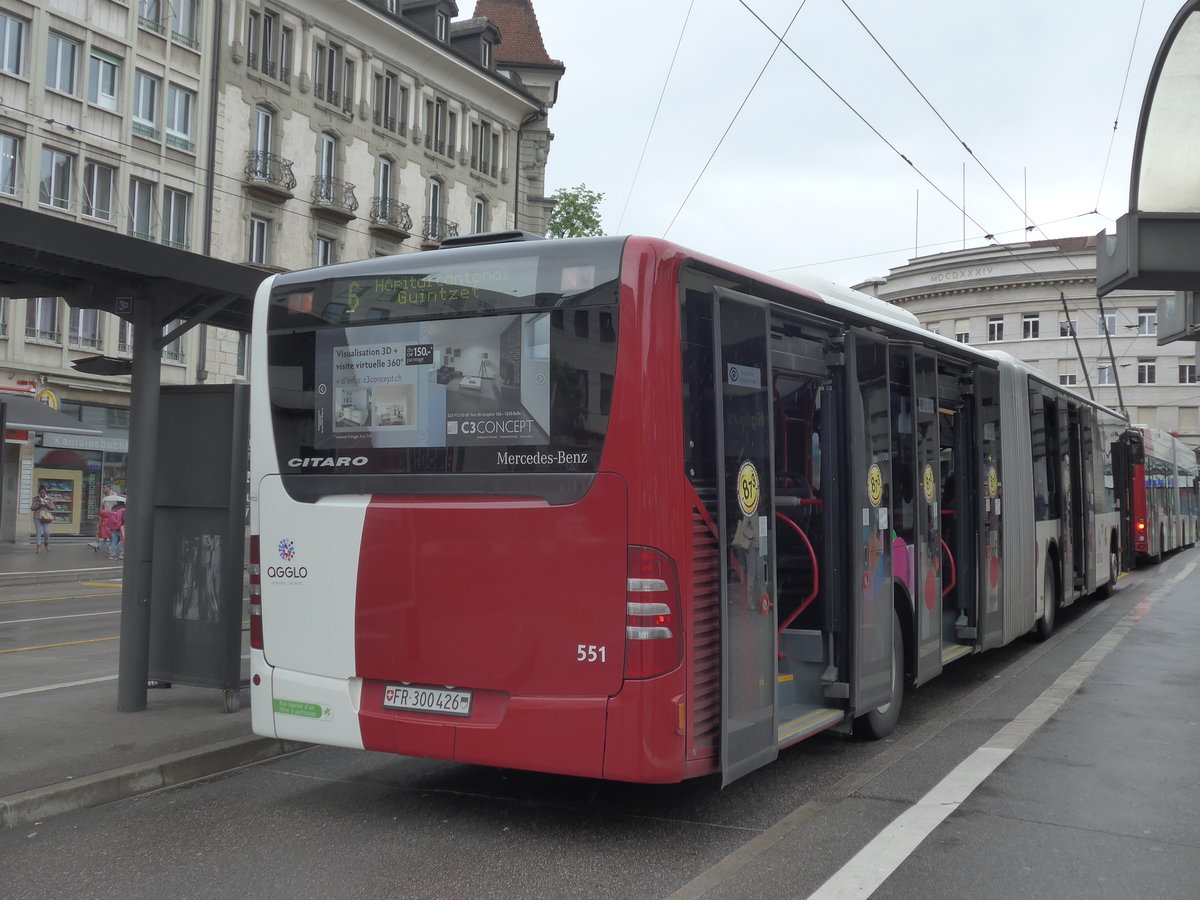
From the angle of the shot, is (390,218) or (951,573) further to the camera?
(390,218)

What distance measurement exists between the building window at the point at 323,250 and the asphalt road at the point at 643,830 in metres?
32.4

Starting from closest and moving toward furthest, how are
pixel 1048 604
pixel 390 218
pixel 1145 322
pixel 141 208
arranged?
1. pixel 1048 604
2. pixel 141 208
3. pixel 390 218
4. pixel 1145 322

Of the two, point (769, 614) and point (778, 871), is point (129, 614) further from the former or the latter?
point (778, 871)

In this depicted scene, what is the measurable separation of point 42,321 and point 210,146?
7.05 meters

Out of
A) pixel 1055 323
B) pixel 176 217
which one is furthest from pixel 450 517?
pixel 1055 323

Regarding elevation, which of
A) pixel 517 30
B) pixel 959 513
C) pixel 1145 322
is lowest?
pixel 959 513

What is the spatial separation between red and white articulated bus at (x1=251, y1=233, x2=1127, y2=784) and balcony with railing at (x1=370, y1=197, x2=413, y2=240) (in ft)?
115

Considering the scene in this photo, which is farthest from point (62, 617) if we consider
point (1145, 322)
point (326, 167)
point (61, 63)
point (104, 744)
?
point (1145, 322)

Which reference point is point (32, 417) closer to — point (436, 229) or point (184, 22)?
point (184, 22)

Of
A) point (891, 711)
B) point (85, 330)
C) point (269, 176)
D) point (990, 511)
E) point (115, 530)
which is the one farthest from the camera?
point (269, 176)

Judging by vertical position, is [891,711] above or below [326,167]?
below

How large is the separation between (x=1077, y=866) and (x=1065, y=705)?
4.29m

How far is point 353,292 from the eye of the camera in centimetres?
615

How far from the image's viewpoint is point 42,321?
31.2m
